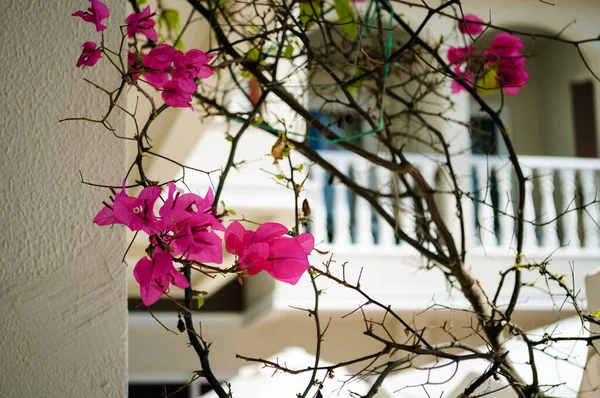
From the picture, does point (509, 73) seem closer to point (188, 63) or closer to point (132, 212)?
point (188, 63)

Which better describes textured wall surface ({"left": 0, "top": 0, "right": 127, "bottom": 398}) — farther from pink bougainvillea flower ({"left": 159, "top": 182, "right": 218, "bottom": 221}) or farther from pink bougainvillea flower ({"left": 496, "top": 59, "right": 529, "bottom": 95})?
pink bougainvillea flower ({"left": 496, "top": 59, "right": 529, "bottom": 95})

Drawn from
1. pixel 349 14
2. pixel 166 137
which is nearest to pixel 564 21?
pixel 166 137

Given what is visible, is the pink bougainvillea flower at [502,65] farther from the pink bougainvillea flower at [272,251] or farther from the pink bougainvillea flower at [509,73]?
the pink bougainvillea flower at [272,251]

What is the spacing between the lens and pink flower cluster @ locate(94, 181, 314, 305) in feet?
2.29

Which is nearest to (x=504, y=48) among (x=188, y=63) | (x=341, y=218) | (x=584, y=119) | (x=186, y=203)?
(x=188, y=63)

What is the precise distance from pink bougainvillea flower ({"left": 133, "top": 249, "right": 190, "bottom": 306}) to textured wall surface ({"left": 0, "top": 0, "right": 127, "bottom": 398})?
0.44 feet

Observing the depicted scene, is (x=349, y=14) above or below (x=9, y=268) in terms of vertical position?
above

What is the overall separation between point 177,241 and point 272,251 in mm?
108

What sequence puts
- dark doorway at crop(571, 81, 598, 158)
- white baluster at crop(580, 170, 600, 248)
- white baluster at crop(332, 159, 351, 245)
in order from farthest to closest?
dark doorway at crop(571, 81, 598, 158)
white baluster at crop(580, 170, 600, 248)
white baluster at crop(332, 159, 351, 245)

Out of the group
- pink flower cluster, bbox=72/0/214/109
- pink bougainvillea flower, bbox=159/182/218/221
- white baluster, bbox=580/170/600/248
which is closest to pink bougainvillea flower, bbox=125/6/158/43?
pink flower cluster, bbox=72/0/214/109

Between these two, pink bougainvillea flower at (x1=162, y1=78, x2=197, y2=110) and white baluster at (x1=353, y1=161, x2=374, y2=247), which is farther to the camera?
white baluster at (x1=353, y1=161, x2=374, y2=247)

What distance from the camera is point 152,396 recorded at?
6.68 m

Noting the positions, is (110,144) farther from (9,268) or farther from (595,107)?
(595,107)

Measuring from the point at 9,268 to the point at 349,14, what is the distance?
2.10 ft
